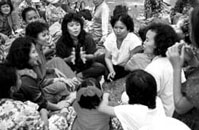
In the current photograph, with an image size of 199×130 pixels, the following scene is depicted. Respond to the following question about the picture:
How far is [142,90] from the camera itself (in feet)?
5.99

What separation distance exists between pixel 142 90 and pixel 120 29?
180cm

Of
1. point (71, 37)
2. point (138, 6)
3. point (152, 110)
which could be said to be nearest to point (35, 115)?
point (152, 110)

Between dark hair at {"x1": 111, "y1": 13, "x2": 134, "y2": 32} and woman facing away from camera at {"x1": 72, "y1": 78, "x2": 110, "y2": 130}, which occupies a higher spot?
dark hair at {"x1": 111, "y1": 13, "x2": 134, "y2": 32}

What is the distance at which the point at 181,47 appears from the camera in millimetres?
1823

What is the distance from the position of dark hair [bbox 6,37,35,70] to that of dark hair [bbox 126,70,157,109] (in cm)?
98

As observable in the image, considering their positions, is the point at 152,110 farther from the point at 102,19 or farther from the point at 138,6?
the point at 138,6

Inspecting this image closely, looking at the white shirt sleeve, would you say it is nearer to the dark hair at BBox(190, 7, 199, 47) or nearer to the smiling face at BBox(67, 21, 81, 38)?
the smiling face at BBox(67, 21, 81, 38)

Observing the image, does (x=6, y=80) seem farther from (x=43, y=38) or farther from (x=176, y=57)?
(x=43, y=38)

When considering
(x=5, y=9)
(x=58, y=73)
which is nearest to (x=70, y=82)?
(x=58, y=73)

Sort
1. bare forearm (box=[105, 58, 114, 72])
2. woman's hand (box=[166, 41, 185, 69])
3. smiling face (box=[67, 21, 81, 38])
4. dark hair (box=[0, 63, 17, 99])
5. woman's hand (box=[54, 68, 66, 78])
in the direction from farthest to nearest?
bare forearm (box=[105, 58, 114, 72]) < smiling face (box=[67, 21, 81, 38]) < woman's hand (box=[54, 68, 66, 78]) < dark hair (box=[0, 63, 17, 99]) < woman's hand (box=[166, 41, 185, 69])

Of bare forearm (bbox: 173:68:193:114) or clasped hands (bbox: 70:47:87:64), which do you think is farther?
clasped hands (bbox: 70:47:87:64)

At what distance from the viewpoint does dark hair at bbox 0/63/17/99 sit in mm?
1881

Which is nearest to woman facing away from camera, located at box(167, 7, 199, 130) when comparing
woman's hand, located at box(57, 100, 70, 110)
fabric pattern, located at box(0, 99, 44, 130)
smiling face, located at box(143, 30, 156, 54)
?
smiling face, located at box(143, 30, 156, 54)

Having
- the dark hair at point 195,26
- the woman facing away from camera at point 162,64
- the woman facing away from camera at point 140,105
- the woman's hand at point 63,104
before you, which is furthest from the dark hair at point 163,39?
the woman's hand at point 63,104
